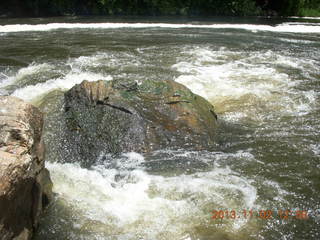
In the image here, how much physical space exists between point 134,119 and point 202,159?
1202 mm

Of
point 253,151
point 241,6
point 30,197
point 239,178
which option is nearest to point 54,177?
point 30,197

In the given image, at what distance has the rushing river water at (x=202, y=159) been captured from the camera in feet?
11.6

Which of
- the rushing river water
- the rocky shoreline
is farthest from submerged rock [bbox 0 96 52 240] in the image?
the rushing river water

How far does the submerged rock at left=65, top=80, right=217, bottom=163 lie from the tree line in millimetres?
16947

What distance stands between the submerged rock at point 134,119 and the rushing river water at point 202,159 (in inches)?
9.2

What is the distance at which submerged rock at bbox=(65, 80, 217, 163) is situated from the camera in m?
4.95

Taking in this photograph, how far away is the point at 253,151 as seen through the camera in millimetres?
4941

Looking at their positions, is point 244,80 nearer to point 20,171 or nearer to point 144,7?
point 20,171
